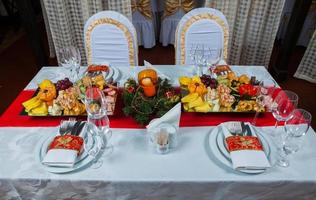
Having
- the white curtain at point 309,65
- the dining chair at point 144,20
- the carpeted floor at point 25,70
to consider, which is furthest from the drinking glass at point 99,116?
the white curtain at point 309,65

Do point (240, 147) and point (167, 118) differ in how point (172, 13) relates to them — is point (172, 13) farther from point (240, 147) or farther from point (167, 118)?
point (240, 147)

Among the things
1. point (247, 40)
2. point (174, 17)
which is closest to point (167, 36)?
point (174, 17)

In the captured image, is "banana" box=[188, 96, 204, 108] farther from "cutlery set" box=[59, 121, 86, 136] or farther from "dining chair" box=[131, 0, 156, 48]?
"dining chair" box=[131, 0, 156, 48]

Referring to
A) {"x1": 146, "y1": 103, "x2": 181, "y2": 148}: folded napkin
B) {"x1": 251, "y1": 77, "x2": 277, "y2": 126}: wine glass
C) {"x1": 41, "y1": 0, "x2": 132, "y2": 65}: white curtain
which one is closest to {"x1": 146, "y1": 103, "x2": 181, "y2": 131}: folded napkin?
{"x1": 146, "y1": 103, "x2": 181, "y2": 148}: folded napkin

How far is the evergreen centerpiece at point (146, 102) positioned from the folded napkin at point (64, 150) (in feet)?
0.76

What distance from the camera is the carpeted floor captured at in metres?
2.44

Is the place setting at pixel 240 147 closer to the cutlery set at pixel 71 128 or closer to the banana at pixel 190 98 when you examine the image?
the banana at pixel 190 98

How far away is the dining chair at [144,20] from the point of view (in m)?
2.79

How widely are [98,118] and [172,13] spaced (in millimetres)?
2116

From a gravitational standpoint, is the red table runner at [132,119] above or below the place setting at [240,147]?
below

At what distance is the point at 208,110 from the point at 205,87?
0.12m

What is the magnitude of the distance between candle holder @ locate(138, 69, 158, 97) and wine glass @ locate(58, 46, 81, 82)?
1.24ft

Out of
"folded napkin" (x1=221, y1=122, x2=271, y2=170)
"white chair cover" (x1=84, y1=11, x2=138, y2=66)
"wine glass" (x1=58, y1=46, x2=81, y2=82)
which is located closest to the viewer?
"folded napkin" (x1=221, y1=122, x2=271, y2=170)

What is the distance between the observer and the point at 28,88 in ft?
4.35
